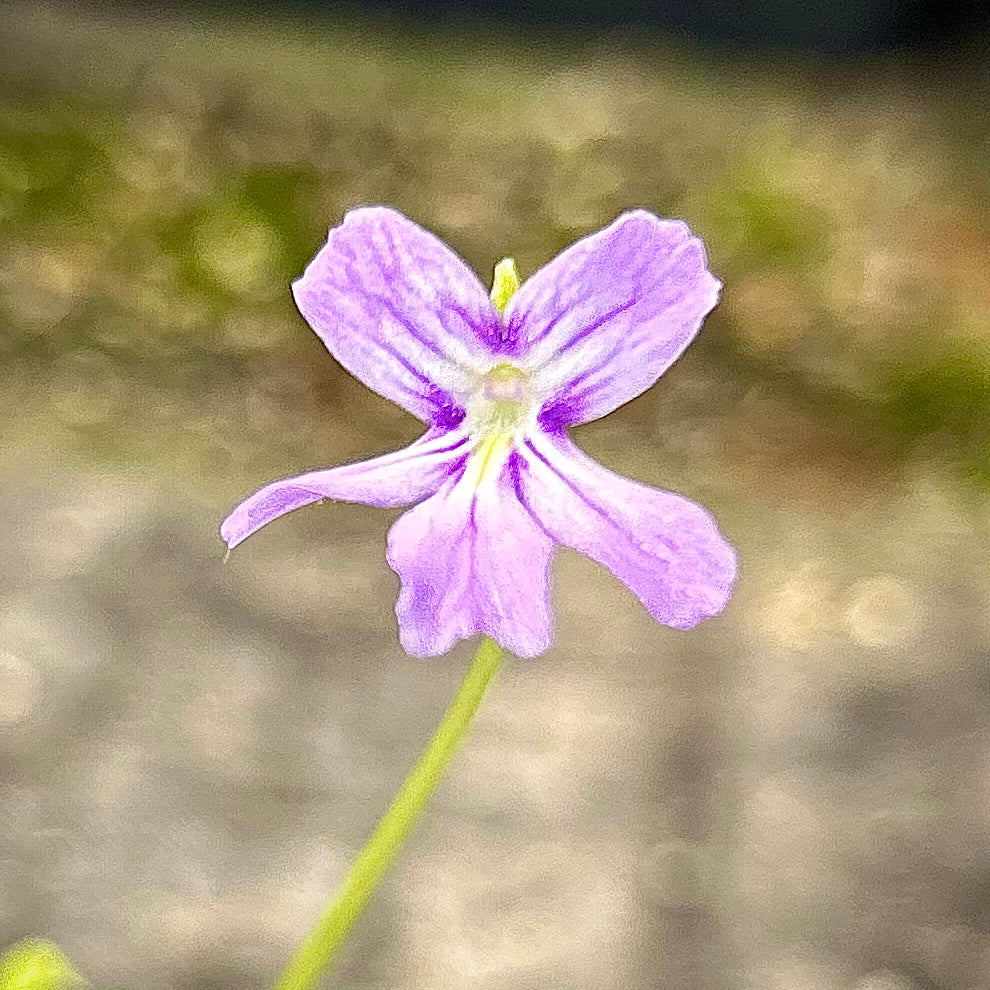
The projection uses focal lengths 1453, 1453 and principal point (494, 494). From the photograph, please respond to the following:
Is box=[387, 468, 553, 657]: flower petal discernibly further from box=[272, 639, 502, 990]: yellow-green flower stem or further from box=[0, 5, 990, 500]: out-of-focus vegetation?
box=[0, 5, 990, 500]: out-of-focus vegetation

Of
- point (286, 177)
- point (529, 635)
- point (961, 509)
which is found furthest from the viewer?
point (286, 177)

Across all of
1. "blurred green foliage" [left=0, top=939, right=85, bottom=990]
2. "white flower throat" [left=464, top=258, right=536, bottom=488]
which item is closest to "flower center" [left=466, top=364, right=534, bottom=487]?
"white flower throat" [left=464, top=258, right=536, bottom=488]

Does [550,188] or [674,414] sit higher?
[550,188]

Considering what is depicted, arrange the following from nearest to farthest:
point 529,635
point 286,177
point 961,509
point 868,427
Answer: point 529,635 → point 961,509 → point 868,427 → point 286,177

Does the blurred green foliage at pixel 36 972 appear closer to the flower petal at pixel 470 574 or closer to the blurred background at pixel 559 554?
the flower petal at pixel 470 574

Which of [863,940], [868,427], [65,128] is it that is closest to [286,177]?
[65,128]

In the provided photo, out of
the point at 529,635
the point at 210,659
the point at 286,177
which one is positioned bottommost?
the point at 529,635

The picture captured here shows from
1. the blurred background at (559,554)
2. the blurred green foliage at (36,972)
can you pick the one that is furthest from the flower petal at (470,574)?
the blurred background at (559,554)

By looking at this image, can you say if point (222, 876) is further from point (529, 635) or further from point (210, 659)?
point (529, 635)
